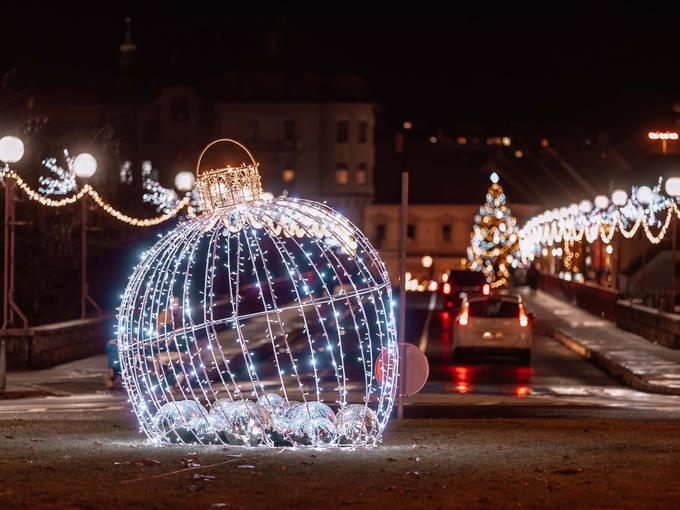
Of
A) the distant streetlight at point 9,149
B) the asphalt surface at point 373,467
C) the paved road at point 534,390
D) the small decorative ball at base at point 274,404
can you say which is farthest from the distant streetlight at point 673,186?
the small decorative ball at base at point 274,404

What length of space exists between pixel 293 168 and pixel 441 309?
48114 mm

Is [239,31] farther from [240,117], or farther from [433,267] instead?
[433,267]

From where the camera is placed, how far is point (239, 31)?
113 meters

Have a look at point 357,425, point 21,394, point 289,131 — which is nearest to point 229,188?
point 357,425

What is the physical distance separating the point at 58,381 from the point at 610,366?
11.2m

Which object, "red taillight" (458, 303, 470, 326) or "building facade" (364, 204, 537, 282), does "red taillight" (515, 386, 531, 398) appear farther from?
"building facade" (364, 204, 537, 282)

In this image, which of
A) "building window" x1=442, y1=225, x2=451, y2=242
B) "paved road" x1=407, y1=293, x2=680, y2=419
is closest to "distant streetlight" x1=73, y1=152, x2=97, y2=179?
"paved road" x1=407, y1=293, x2=680, y2=419

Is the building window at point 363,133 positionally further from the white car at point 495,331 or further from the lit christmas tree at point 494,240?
the white car at point 495,331

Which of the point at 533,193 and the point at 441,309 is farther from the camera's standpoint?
the point at 533,193

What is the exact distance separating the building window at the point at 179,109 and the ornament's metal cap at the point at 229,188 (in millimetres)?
88227

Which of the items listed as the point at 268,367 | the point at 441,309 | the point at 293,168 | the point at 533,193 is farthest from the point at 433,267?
the point at 268,367

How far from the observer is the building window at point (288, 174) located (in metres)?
105

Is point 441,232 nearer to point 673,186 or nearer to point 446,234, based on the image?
point 446,234

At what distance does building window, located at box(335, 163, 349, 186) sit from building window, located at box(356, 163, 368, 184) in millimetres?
875
